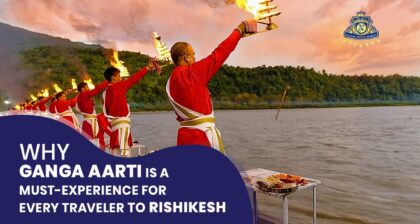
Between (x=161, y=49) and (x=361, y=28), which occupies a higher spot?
(x=361, y=28)

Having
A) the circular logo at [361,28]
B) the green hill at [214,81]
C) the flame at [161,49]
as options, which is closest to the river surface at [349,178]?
the flame at [161,49]

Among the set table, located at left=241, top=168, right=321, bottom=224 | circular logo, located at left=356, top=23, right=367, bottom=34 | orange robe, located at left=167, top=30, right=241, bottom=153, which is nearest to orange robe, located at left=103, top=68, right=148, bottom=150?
orange robe, located at left=167, top=30, right=241, bottom=153

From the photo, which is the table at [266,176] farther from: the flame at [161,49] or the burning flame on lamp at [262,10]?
the flame at [161,49]

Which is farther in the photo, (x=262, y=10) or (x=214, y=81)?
(x=214, y=81)

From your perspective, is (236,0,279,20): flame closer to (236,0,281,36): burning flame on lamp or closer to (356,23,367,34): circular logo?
(236,0,281,36): burning flame on lamp

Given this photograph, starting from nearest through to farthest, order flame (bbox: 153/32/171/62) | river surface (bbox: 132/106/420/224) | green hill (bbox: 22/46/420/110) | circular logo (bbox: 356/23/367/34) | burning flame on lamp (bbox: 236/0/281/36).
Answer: burning flame on lamp (bbox: 236/0/281/36) < flame (bbox: 153/32/171/62) < river surface (bbox: 132/106/420/224) < circular logo (bbox: 356/23/367/34) < green hill (bbox: 22/46/420/110)

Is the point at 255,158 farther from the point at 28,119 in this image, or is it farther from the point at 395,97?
the point at 395,97

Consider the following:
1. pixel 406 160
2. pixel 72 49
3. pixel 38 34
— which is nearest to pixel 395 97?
pixel 72 49

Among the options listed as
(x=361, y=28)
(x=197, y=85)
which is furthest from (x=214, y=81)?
(x=197, y=85)

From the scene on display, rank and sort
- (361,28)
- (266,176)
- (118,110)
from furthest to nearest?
1. (361,28)
2. (118,110)
3. (266,176)

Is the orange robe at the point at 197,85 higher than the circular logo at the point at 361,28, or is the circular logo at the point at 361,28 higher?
the circular logo at the point at 361,28

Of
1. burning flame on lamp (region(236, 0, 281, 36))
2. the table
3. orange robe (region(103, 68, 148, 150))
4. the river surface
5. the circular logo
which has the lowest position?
the river surface

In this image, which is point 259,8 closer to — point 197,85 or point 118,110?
point 197,85

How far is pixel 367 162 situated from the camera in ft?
37.8
